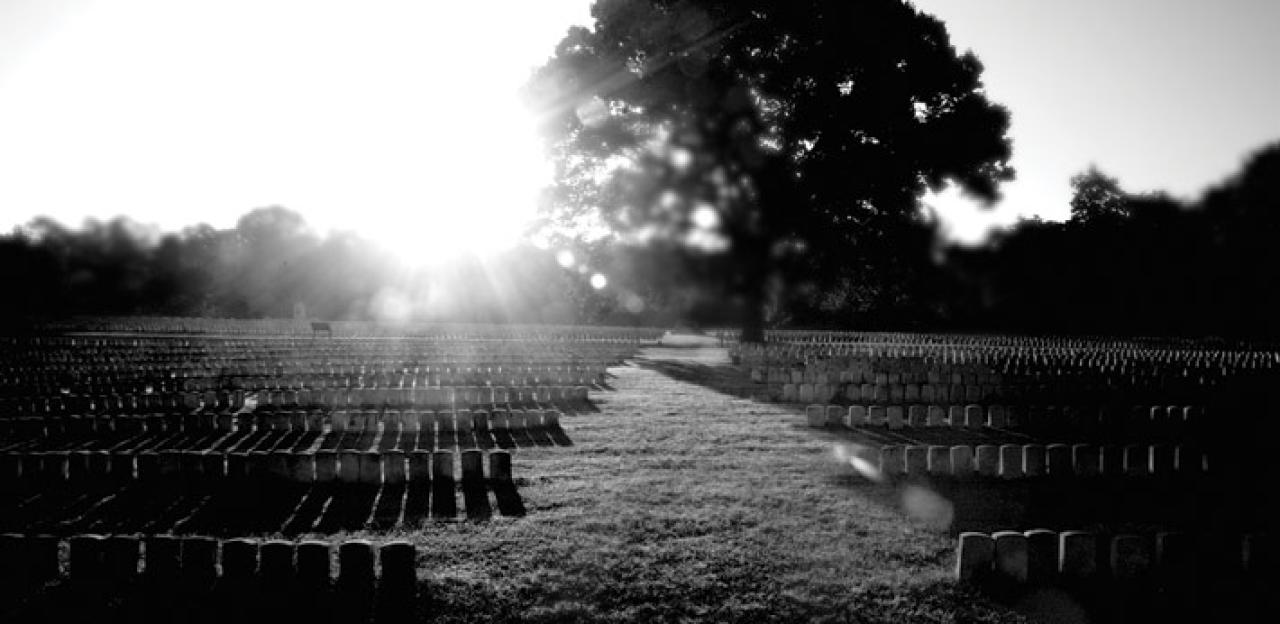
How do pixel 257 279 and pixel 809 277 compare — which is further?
pixel 257 279

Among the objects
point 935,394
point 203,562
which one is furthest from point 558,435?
point 935,394

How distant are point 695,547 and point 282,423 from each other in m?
7.79

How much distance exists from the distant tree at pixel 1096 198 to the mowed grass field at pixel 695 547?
5770cm

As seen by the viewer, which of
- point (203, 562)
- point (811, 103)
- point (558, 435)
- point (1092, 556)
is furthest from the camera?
point (811, 103)

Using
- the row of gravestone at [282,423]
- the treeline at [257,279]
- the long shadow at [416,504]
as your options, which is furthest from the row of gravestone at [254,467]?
the treeline at [257,279]

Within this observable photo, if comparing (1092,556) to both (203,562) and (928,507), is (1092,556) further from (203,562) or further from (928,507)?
(203,562)

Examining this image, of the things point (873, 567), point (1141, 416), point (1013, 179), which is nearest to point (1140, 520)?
point (873, 567)

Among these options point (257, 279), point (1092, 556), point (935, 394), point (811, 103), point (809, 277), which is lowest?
point (1092, 556)

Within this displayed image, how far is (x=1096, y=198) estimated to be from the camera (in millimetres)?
61281

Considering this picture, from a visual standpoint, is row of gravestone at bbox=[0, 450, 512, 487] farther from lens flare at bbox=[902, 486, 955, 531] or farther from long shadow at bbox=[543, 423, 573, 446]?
lens flare at bbox=[902, 486, 955, 531]

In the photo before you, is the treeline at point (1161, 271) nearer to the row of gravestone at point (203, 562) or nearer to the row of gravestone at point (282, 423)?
the row of gravestone at point (282, 423)

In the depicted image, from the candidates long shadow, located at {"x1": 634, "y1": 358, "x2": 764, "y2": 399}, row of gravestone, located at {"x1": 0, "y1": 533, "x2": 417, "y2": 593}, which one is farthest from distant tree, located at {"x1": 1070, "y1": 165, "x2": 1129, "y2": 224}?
row of gravestone, located at {"x1": 0, "y1": 533, "x2": 417, "y2": 593}

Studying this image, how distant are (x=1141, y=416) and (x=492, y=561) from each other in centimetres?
1159

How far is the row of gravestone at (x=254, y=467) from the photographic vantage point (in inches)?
319
